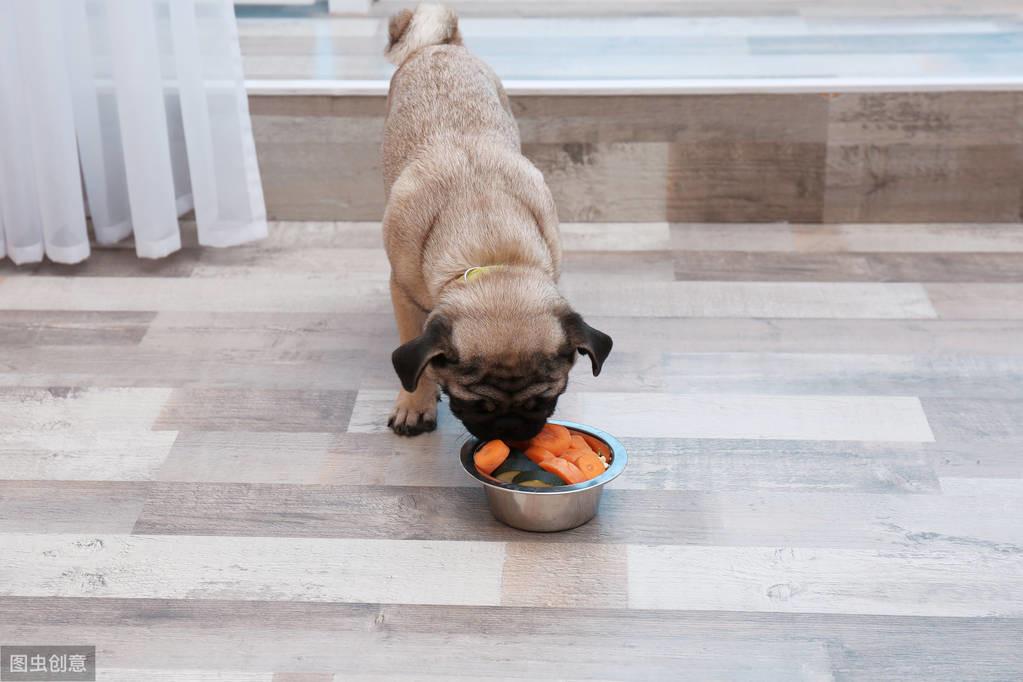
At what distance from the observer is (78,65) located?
14.3 ft

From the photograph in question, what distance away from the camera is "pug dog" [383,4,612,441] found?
2742mm

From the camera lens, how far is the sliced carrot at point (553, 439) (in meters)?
2.92

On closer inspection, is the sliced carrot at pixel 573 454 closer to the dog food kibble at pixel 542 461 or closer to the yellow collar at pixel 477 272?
the dog food kibble at pixel 542 461

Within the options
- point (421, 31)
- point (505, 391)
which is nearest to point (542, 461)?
point (505, 391)

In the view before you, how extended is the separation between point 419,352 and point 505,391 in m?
0.24

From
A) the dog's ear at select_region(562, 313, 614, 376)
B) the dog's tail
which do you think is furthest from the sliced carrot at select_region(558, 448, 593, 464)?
the dog's tail

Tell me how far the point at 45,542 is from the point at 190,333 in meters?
1.22

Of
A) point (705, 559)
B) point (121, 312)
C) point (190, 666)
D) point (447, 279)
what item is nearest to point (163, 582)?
point (190, 666)

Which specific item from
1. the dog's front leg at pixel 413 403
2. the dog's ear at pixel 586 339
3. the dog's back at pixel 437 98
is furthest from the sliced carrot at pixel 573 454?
the dog's back at pixel 437 98

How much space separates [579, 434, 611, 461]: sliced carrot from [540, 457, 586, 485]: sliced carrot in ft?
0.47

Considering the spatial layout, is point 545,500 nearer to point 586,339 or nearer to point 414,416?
point 586,339

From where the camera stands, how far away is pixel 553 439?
116 inches

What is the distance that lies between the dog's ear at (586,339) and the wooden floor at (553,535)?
0.49 meters

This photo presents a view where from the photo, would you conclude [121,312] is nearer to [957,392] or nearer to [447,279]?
[447,279]
